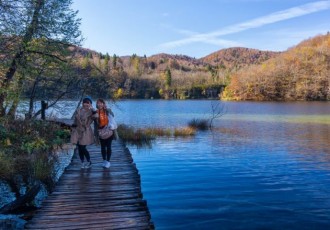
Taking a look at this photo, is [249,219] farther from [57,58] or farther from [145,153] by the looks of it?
[57,58]

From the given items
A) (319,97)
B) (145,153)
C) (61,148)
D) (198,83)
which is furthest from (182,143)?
(198,83)

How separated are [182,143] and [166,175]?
870cm

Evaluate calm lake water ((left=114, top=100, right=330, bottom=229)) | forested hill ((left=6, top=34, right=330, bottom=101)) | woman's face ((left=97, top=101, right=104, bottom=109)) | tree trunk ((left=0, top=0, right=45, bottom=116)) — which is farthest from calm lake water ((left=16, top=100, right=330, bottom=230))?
tree trunk ((left=0, top=0, right=45, bottom=116))

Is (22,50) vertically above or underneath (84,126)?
above

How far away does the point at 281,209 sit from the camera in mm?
10156

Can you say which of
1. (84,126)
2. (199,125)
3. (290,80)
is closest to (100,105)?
(84,126)

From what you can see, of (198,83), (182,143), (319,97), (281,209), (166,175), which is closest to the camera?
(281,209)

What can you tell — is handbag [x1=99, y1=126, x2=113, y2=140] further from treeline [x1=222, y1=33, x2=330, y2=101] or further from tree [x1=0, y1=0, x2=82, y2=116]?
treeline [x1=222, y1=33, x2=330, y2=101]

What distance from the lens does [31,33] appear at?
1700 centimetres

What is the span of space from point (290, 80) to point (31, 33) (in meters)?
96.7

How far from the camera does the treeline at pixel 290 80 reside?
9993 cm

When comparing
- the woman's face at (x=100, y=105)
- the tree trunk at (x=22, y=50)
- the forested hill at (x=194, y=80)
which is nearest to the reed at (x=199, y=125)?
the forested hill at (x=194, y=80)

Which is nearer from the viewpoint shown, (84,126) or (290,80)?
(84,126)

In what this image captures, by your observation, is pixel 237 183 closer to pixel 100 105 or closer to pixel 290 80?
pixel 100 105
